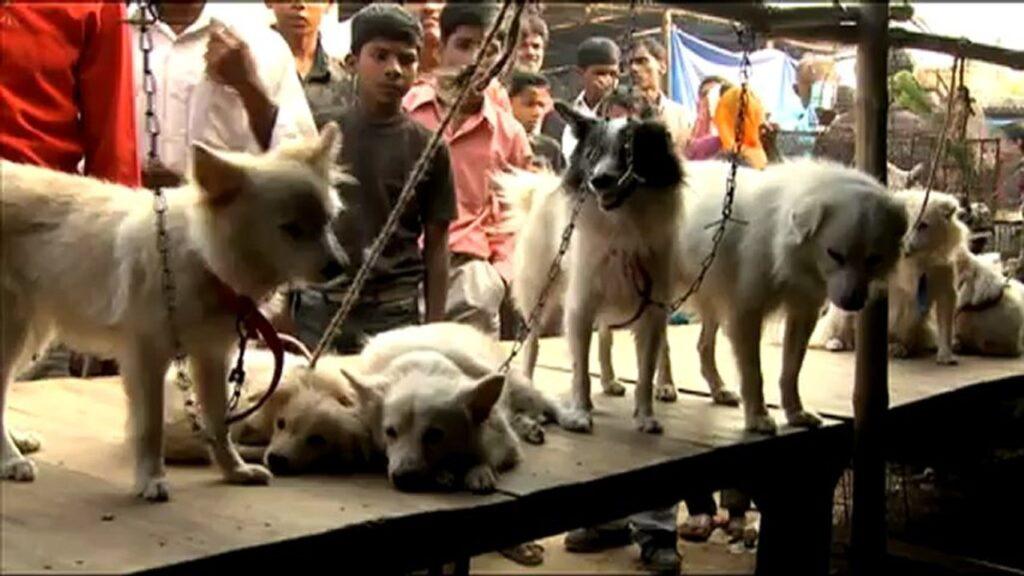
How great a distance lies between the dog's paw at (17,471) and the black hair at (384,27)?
6.62 ft

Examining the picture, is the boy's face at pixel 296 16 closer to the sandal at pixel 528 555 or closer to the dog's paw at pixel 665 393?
the dog's paw at pixel 665 393

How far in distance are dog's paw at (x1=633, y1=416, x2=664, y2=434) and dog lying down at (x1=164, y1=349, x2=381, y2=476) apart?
0.90 metres

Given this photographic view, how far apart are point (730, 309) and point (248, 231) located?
5.74ft

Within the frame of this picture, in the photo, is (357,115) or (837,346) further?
(837,346)

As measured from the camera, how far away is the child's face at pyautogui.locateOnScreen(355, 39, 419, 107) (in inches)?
162

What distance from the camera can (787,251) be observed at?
139 inches

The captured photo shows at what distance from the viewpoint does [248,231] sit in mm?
2484

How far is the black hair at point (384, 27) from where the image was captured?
4121 mm

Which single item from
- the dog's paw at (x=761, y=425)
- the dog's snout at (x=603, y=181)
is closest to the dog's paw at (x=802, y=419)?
the dog's paw at (x=761, y=425)

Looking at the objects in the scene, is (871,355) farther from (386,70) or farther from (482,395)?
(386,70)

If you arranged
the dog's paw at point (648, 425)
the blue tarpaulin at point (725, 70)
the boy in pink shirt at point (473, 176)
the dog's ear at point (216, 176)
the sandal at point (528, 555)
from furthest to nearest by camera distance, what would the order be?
1. the blue tarpaulin at point (725, 70)
2. the sandal at point (528, 555)
3. the boy in pink shirt at point (473, 176)
4. the dog's paw at point (648, 425)
5. the dog's ear at point (216, 176)

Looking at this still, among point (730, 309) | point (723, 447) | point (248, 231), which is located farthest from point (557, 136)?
point (248, 231)

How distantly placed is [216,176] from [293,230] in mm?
194

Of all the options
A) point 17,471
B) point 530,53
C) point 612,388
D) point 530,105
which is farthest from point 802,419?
point 530,53
